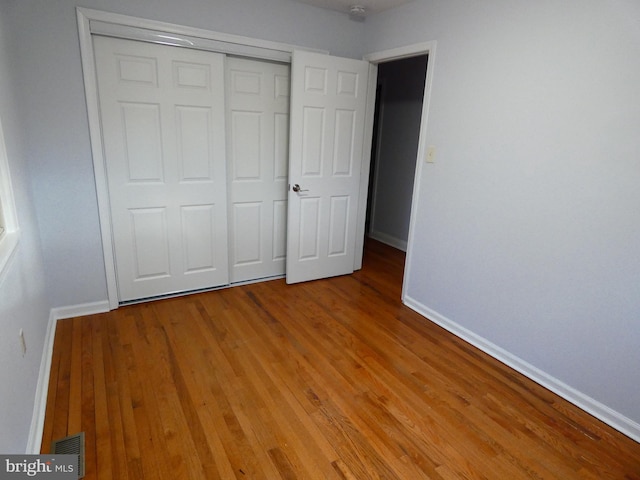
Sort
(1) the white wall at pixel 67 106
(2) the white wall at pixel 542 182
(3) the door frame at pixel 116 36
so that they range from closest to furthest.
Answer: (2) the white wall at pixel 542 182 → (1) the white wall at pixel 67 106 → (3) the door frame at pixel 116 36

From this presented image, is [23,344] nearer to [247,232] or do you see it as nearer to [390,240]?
[247,232]

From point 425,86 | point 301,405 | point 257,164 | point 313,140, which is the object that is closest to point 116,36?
point 257,164

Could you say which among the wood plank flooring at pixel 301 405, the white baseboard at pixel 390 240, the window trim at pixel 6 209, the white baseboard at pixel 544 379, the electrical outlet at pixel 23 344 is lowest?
the wood plank flooring at pixel 301 405

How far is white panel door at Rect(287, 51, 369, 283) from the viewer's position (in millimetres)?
3141

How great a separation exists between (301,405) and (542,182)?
1836 millimetres

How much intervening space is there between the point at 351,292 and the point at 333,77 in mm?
1878

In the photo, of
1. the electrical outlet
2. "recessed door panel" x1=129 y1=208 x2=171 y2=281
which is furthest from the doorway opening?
the electrical outlet

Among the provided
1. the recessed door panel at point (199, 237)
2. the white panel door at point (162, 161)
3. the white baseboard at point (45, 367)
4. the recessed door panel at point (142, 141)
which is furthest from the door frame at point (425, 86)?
the white baseboard at point (45, 367)

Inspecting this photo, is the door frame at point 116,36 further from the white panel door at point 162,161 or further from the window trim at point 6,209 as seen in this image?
the window trim at point 6,209

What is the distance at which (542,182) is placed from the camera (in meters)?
2.17

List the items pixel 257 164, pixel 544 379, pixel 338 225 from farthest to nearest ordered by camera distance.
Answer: pixel 338 225
pixel 257 164
pixel 544 379

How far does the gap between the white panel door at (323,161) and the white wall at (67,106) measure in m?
0.47

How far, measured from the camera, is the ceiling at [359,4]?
116 inches

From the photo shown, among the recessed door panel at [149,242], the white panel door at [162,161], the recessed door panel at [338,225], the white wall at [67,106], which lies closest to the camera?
the white wall at [67,106]
